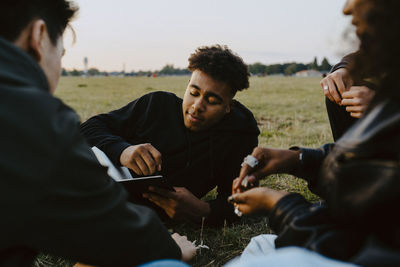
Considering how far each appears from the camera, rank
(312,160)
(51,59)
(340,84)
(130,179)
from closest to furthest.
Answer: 1. (51,59)
2. (312,160)
3. (130,179)
4. (340,84)

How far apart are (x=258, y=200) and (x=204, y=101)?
1501mm

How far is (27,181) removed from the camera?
3.32 feet

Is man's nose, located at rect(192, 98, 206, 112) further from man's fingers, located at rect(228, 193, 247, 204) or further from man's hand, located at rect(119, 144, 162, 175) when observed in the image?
man's fingers, located at rect(228, 193, 247, 204)

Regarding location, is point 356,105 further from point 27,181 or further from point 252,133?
point 27,181

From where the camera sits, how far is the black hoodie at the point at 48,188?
3.34ft

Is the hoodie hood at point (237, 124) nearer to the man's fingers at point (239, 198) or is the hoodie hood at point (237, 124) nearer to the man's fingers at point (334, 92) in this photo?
the man's fingers at point (334, 92)

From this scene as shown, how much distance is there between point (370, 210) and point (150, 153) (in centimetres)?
177

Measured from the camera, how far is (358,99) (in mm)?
2518

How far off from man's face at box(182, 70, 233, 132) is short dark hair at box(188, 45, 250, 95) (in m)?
0.05

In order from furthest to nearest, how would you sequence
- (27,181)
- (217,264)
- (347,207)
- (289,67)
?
(289,67), (217,264), (347,207), (27,181)

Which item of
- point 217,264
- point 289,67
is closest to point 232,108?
point 217,264

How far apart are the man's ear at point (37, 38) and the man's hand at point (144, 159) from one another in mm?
1253

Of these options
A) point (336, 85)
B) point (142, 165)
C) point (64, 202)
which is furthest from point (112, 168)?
point (336, 85)

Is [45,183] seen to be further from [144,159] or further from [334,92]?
[334,92]
